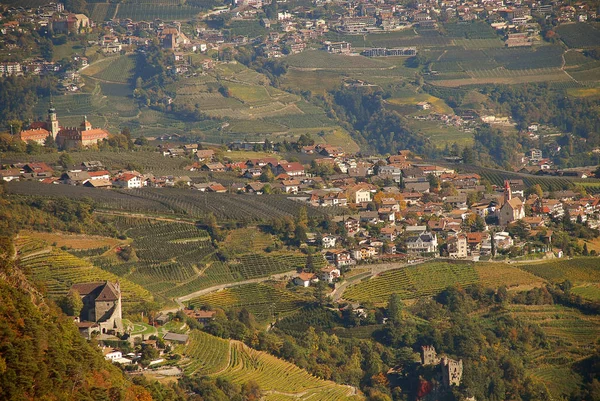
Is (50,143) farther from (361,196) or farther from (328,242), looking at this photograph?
(328,242)

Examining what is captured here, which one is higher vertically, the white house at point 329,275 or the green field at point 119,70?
the white house at point 329,275

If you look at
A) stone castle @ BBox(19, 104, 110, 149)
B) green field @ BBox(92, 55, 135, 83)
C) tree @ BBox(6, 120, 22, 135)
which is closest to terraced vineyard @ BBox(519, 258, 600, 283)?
stone castle @ BBox(19, 104, 110, 149)

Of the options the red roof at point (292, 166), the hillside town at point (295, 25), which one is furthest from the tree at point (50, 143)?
the hillside town at point (295, 25)

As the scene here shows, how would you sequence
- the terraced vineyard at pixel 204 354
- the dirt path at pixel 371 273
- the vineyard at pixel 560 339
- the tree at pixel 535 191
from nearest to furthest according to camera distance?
the terraced vineyard at pixel 204 354, the vineyard at pixel 560 339, the dirt path at pixel 371 273, the tree at pixel 535 191

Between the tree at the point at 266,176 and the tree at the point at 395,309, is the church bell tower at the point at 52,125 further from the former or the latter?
the tree at the point at 395,309

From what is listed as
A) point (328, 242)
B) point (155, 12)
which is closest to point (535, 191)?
point (328, 242)
